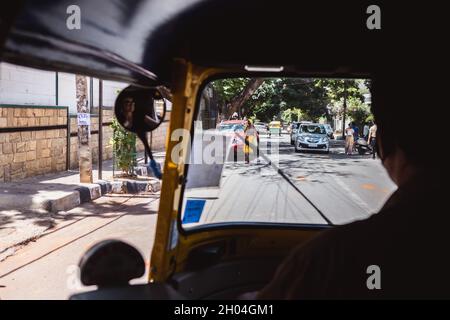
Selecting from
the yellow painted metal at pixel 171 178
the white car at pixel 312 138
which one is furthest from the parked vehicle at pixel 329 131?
the yellow painted metal at pixel 171 178

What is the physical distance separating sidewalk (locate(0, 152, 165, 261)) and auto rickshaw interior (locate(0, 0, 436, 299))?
4.25 metres

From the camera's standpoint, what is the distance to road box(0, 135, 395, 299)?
3.39 metres

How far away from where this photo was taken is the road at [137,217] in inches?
134

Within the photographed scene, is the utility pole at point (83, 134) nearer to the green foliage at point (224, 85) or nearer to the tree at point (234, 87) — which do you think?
the tree at point (234, 87)

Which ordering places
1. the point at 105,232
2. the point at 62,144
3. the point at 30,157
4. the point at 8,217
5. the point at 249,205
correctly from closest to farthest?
the point at 249,205 → the point at 105,232 → the point at 8,217 → the point at 30,157 → the point at 62,144

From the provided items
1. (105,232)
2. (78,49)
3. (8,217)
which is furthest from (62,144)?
(78,49)

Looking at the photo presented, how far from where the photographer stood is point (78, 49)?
144cm

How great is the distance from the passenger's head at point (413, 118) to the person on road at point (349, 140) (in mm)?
20285

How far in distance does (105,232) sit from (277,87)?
3864 mm

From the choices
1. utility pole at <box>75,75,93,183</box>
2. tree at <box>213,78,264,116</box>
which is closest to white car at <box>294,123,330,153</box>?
utility pole at <box>75,75,93,183</box>

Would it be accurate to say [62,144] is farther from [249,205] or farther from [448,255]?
[448,255]

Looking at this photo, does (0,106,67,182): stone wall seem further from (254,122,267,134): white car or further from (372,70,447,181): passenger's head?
(372,70,447,181): passenger's head

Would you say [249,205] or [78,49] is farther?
[249,205]

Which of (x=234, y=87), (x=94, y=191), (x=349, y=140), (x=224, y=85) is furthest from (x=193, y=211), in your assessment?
(x=349, y=140)
